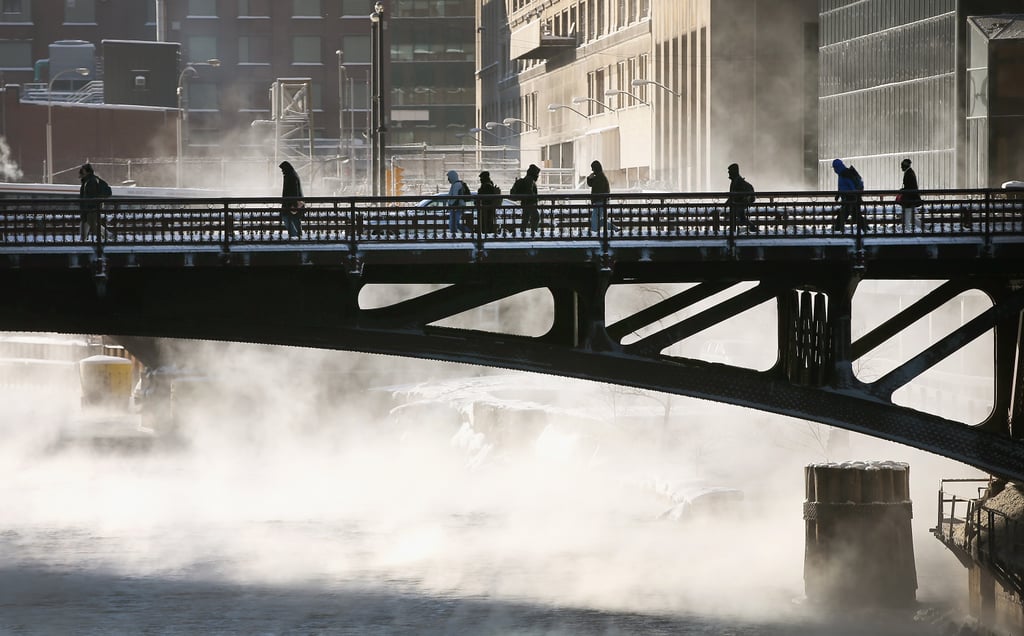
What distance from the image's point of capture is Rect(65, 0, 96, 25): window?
13312cm

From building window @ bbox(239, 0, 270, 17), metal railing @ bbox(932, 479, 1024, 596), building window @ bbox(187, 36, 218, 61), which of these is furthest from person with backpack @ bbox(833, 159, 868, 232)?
building window @ bbox(239, 0, 270, 17)

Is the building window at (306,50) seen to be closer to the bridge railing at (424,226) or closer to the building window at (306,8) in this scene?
the building window at (306,8)

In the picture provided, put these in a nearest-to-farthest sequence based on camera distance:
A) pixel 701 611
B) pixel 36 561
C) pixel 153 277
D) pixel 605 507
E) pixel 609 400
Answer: pixel 153 277
pixel 701 611
pixel 36 561
pixel 605 507
pixel 609 400

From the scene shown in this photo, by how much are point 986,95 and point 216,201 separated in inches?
1408

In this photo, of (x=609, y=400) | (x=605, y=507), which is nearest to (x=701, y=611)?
(x=605, y=507)

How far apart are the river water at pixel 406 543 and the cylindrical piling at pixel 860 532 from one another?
0.67 metres

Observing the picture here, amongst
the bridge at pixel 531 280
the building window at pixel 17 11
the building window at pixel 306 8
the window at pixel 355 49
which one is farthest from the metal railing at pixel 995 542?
the building window at pixel 17 11

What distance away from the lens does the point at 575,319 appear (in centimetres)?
2594

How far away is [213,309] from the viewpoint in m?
24.6

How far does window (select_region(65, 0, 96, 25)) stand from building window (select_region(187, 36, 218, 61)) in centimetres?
1434

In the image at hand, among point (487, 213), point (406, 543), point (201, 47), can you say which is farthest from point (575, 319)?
point (201, 47)

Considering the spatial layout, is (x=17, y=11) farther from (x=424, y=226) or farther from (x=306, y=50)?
(x=424, y=226)

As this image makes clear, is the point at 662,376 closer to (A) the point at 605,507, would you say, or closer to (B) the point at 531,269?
(B) the point at 531,269

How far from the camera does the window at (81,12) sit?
437ft
